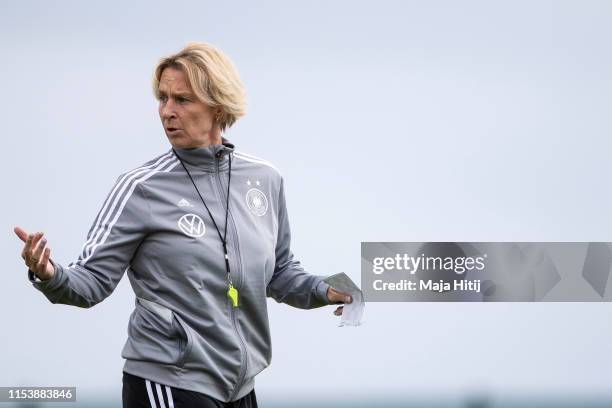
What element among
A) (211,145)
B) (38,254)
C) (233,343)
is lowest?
(233,343)

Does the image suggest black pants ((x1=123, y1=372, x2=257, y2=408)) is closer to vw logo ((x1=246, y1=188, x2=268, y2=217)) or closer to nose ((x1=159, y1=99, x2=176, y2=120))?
vw logo ((x1=246, y1=188, x2=268, y2=217))

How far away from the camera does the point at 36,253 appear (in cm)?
239

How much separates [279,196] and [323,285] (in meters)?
0.27

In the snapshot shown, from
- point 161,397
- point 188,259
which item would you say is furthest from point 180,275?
point 161,397

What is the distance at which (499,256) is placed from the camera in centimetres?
478

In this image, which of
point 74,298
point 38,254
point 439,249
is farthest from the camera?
point 439,249

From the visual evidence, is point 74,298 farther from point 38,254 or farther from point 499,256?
point 499,256

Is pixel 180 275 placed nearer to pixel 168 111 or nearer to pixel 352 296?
pixel 168 111

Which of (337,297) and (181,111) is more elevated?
(181,111)

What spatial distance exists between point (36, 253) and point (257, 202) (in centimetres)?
67

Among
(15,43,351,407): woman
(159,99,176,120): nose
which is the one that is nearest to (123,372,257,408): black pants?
(15,43,351,407): woman

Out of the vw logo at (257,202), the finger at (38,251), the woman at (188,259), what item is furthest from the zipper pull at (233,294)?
the finger at (38,251)

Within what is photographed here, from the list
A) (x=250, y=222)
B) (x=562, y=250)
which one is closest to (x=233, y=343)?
(x=250, y=222)

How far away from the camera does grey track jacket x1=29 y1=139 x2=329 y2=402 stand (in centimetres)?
263
